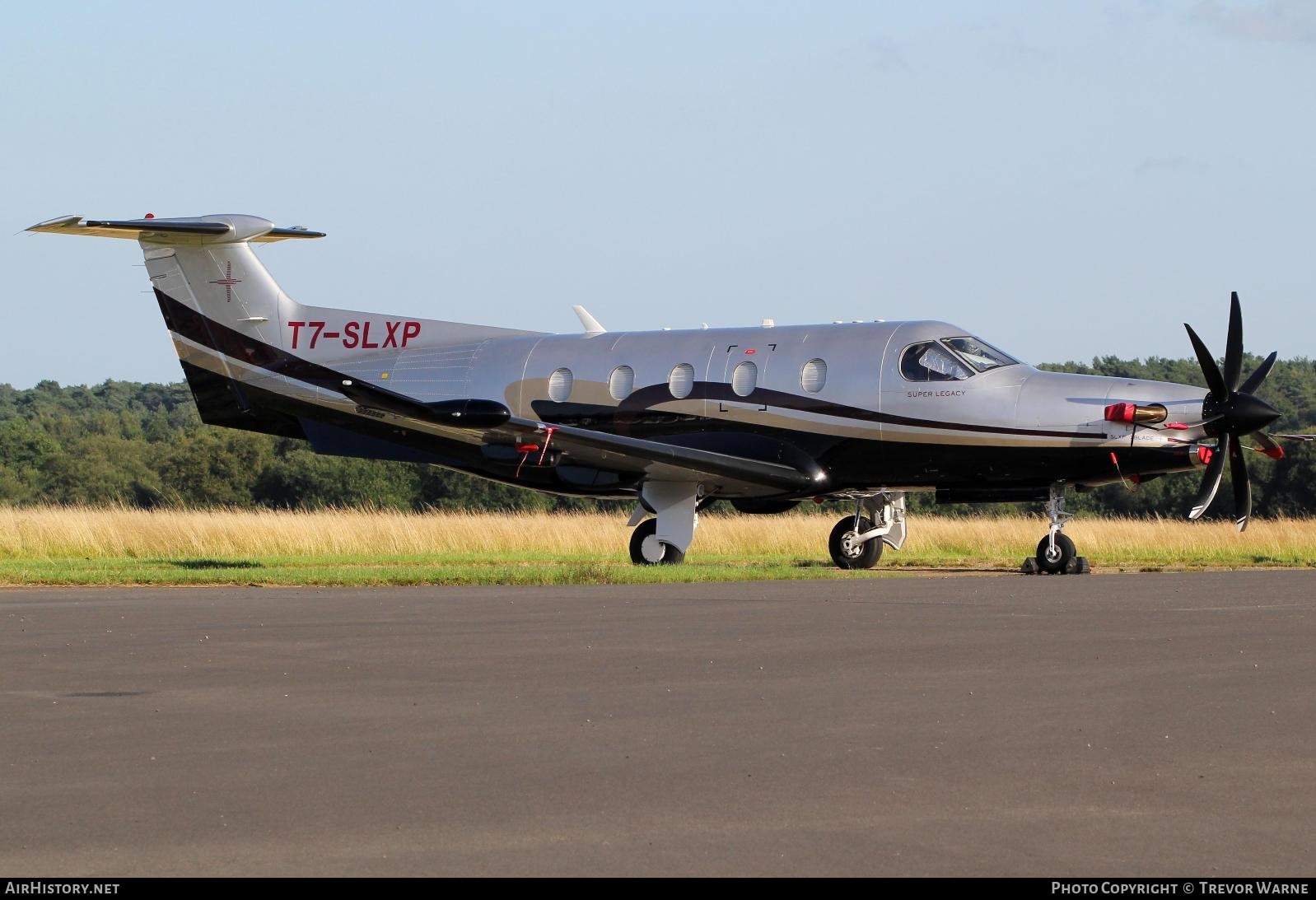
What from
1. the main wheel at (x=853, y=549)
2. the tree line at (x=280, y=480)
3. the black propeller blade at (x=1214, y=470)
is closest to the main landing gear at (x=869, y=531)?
the main wheel at (x=853, y=549)

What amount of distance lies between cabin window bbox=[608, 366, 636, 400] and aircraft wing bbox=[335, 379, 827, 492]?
1.14 meters

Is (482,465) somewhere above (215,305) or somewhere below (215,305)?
below

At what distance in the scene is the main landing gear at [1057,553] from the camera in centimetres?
2234

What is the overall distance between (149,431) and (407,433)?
2645 inches

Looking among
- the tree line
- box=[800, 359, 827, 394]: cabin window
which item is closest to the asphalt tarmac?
box=[800, 359, 827, 394]: cabin window

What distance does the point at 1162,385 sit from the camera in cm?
2219

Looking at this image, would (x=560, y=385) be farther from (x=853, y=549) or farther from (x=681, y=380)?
(x=853, y=549)

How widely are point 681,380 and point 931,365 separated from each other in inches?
149

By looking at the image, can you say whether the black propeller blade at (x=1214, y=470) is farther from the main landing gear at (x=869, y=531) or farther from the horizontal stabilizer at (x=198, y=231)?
the horizontal stabilizer at (x=198, y=231)

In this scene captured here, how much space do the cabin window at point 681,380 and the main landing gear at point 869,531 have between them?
3158 millimetres

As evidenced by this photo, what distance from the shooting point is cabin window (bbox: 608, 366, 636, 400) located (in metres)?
24.7

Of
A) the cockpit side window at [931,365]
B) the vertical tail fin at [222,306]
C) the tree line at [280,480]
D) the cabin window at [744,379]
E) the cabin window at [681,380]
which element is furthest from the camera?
the tree line at [280,480]
